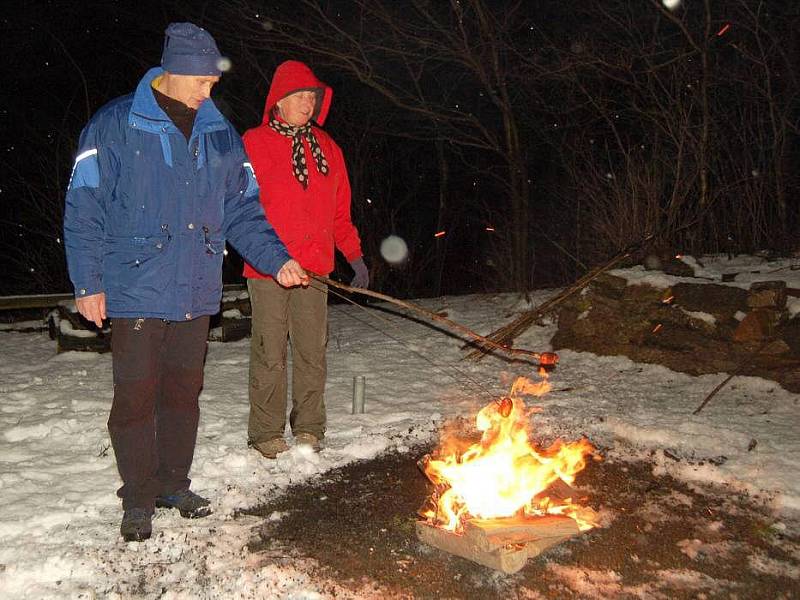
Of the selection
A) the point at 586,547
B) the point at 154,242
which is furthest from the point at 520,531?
the point at 154,242

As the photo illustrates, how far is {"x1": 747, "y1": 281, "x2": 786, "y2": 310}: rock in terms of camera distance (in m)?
5.80

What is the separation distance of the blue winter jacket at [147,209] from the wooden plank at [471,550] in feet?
4.67

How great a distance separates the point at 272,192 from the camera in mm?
4043

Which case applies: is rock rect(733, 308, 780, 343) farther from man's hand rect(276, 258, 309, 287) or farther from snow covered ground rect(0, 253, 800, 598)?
man's hand rect(276, 258, 309, 287)

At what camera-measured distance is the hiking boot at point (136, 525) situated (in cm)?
311

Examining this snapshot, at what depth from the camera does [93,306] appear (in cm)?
295

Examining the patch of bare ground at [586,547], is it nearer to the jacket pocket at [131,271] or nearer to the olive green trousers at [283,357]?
the olive green trousers at [283,357]

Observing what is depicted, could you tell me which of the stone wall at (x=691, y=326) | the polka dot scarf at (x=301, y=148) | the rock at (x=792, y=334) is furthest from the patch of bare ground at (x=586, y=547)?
the rock at (x=792, y=334)

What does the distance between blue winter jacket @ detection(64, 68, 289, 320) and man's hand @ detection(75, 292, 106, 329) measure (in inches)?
1.1

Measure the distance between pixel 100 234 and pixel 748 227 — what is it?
25.9ft

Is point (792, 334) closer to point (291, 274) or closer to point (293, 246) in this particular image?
point (293, 246)

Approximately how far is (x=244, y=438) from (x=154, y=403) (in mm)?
1268

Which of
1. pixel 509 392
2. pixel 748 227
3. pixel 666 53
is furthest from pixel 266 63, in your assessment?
pixel 509 392

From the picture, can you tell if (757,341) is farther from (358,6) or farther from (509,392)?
(358,6)
